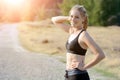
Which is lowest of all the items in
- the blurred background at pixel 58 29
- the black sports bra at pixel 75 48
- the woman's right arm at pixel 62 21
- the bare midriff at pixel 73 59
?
the blurred background at pixel 58 29

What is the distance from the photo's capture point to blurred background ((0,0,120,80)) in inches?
910

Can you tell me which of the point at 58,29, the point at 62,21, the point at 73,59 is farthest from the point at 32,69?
the point at 58,29

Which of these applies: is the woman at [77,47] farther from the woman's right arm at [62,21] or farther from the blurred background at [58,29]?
the blurred background at [58,29]

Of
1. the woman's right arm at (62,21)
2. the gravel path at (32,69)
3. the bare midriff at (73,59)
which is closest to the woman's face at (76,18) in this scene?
the bare midriff at (73,59)

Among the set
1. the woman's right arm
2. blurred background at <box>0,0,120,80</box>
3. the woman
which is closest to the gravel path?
blurred background at <box>0,0,120,80</box>

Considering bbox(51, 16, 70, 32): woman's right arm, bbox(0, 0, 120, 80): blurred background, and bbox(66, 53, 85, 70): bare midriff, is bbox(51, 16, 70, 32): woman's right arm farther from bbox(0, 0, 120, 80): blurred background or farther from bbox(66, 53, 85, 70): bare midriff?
bbox(0, 0, 120, 80): blurred background

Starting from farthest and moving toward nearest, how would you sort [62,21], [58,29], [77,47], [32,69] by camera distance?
[58,29], [32,69], [62,21], [77,47]

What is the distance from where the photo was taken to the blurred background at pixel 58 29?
23125mm

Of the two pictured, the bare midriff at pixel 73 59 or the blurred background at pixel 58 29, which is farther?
the blurred background at pixel 58 29

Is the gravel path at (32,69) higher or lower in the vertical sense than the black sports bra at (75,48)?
lower

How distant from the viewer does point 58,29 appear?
174ft

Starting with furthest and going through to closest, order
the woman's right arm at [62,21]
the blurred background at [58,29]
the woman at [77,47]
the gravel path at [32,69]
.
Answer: the blurred background at [58,29] < the gravel path at [32,69] < the woman's right arm at [62,21] < the woman at [77,47]

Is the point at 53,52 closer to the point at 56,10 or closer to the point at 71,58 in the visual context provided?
the point at 71,58

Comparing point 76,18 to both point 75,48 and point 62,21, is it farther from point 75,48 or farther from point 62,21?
point 62,21
